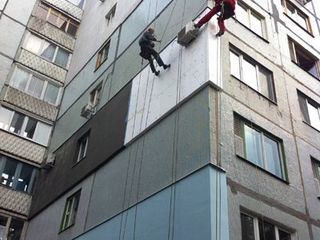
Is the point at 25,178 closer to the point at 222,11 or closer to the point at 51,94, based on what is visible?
the point at 51,94

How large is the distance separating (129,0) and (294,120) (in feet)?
34.2

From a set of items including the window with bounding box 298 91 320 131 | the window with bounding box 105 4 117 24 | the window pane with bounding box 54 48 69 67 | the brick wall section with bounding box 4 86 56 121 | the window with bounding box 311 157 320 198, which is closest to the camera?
the window with bounding box 311 157 320 198

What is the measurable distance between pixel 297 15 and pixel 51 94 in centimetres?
1329

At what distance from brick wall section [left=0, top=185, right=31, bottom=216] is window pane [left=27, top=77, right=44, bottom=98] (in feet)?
17.9

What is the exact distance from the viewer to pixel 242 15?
13383 millimetres

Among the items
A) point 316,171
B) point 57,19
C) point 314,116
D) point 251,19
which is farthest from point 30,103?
point 316,171

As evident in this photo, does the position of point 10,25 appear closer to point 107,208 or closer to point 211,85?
point 107,208

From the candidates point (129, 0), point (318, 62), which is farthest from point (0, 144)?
point (318, 62)

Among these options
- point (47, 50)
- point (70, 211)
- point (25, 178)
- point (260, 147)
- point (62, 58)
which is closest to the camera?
point (260, 147)

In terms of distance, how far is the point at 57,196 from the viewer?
51.2ft

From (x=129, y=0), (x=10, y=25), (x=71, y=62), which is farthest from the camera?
(x=71, y=62)

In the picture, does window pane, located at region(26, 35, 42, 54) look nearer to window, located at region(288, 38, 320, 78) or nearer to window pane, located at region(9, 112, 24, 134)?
window pane, located at region(9, 112, 24, 134)

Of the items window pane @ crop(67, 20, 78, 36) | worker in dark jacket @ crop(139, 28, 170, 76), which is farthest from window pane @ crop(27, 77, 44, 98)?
worker in dark jacket @ crop(139, 28, 170, 76)

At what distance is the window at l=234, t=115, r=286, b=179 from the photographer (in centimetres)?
1002
